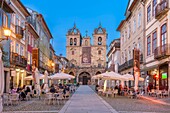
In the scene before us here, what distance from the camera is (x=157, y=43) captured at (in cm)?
3027

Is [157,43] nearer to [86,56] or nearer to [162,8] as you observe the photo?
[162,8]

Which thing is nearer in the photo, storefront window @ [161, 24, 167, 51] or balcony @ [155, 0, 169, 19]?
balcony @ [155, 0, 169, 19]

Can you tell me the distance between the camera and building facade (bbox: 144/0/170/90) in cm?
2683

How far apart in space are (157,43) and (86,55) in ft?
263

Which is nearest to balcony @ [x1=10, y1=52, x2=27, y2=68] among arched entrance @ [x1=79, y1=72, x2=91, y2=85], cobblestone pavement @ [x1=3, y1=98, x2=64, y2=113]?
cobblestone pavement @ [x1=3, y1=98, x2=64, y2=113]

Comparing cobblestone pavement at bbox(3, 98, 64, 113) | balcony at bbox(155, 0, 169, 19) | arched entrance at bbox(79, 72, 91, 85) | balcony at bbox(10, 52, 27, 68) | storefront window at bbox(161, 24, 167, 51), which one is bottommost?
arched entrance at bbox(79, 72, 91, 85)

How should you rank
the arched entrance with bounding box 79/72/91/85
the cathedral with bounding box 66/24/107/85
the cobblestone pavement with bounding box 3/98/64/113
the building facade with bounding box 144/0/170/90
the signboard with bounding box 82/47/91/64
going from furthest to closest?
1. the signboard with bounding box 82/47/91/64
2. the arched entrance with bounding box 79/72/91/85
3. the cathedral with bounding box 66/24/107/85
4. the building facade with bounding box 144/0/170/90
5. the cobblestone pavement with bounding box 3/98/64/113

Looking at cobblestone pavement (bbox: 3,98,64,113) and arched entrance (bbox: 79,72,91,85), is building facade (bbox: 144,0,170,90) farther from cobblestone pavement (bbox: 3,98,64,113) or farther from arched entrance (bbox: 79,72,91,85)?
arched entrance (bbox: 79,72,91,85)

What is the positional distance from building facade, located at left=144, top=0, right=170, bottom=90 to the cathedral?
73255 mm

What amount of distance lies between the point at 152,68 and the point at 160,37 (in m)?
3.73

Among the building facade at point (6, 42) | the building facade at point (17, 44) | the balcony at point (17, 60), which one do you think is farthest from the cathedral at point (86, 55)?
the building facade at point (6, 42)

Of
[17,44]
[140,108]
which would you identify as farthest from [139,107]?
[17,44]

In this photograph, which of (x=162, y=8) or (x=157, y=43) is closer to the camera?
(x=162, y=8)

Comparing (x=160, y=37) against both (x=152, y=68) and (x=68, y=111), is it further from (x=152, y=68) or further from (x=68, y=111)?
(x=68, y=111)
